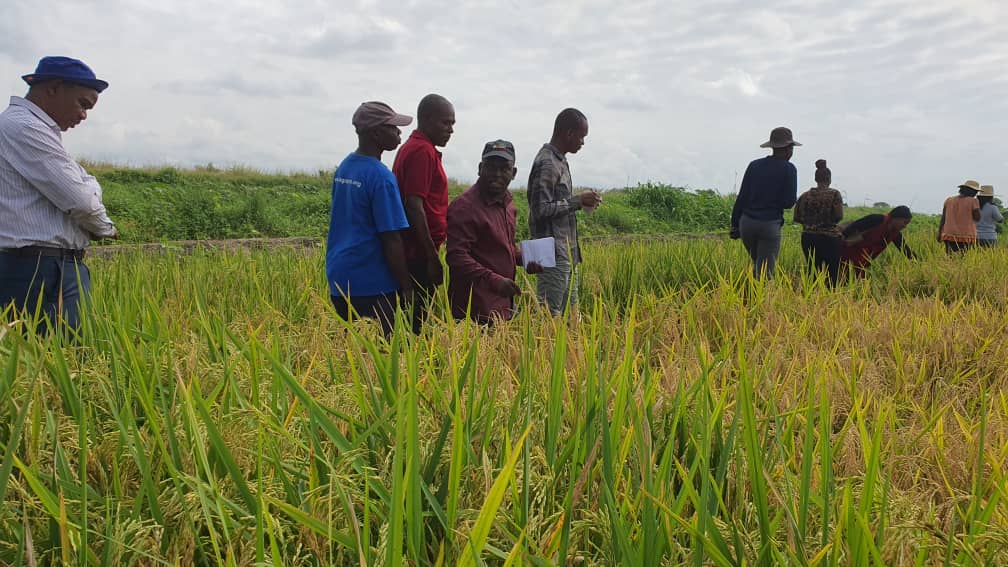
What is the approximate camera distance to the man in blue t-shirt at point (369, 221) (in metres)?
2.95

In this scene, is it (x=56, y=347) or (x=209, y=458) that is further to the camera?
(x=56, y=347)

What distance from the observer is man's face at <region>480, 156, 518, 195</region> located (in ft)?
10.8

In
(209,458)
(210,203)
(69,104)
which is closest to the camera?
(209,458)

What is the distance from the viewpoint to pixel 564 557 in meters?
0.96

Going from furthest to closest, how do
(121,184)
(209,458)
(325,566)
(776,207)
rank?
(121,184), (776,207), (209,458), (325,566)

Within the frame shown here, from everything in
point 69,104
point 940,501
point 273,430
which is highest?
point 69,104

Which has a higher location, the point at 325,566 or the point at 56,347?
the point at 56,347

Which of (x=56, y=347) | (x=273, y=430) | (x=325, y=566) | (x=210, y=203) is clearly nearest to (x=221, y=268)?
(x=56, y=347)

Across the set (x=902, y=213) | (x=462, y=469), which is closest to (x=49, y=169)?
(x=462, y=469)

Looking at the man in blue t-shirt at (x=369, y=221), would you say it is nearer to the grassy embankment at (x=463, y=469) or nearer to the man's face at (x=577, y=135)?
the grassy embankment at (x=463, y=469)

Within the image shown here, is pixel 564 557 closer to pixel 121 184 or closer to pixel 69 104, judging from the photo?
pixel 69 104

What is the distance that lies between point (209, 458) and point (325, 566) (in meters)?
0.40

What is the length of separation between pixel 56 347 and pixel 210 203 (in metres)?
10.7

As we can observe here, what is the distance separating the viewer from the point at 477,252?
335 cm
